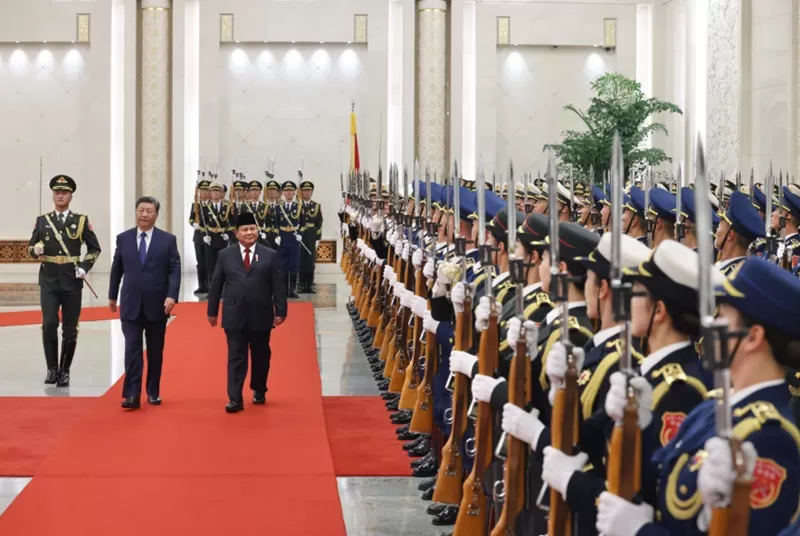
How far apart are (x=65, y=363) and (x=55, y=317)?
37 cm

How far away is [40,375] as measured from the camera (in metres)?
9.96

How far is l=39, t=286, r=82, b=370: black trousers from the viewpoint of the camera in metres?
9.44

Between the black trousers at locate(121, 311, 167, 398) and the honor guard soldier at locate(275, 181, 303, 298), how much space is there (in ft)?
27.8

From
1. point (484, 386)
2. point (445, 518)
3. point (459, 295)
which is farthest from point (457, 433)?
point (484, 386)

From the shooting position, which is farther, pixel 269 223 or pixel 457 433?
pixel 269 223

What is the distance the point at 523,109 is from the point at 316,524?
17.3 meters

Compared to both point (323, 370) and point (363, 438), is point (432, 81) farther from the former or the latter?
point (363, 438)

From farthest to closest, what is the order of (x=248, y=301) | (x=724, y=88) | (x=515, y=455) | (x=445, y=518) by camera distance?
(x=724, y=88) → (x=248, y=301) → (x=445, y=518) → (x=515, y=455)

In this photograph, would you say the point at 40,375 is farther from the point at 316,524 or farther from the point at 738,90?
the point at 738,90

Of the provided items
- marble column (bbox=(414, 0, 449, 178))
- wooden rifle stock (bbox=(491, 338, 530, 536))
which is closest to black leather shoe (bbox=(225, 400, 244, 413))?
wooden rifle stock (bbox=(491, 338, 530, 536))

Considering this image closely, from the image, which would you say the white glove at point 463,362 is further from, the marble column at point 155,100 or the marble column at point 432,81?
the marble column at point 155,100

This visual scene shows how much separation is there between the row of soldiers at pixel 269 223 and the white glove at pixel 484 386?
12203 mm

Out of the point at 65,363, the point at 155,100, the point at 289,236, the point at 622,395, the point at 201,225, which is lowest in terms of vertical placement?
the point at 65,363

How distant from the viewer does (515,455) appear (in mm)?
3932
